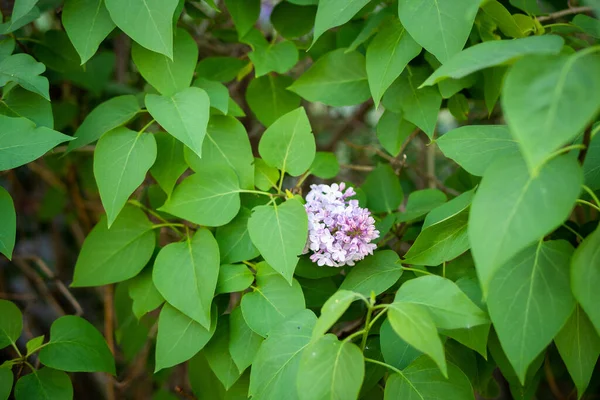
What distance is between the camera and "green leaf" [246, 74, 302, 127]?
1170 mm

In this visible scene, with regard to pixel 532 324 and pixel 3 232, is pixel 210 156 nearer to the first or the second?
pixel 3 232

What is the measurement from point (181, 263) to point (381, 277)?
336mm

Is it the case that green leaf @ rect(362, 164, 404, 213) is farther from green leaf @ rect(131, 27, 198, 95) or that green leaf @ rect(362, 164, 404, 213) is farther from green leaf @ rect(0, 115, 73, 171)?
green leaf @ rect(0, 115, 73, 171)

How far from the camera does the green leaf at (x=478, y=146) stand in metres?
0.77

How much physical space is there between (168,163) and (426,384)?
59 centimetres

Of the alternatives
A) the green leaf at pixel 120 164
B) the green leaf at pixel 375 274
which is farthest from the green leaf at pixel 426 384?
the green leaf at pixel 120 164


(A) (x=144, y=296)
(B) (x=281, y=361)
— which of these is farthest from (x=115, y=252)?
(B) (x=281, y=361)

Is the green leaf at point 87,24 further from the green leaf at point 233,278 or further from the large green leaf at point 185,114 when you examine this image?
the green leaf at point 233,278

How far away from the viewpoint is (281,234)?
0.85 m

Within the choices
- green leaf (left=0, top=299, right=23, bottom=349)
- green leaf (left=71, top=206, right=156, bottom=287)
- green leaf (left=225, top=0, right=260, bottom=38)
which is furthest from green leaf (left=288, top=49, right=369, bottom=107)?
green leaf (left=0, top=299, right=23, bottom=349)

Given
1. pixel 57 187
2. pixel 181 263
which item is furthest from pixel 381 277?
pixel 57 187

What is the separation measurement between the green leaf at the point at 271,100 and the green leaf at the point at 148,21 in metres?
0.32

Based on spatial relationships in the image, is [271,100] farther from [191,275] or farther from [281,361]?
[281,361]

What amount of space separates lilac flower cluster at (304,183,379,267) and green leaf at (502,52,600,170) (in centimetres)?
38
